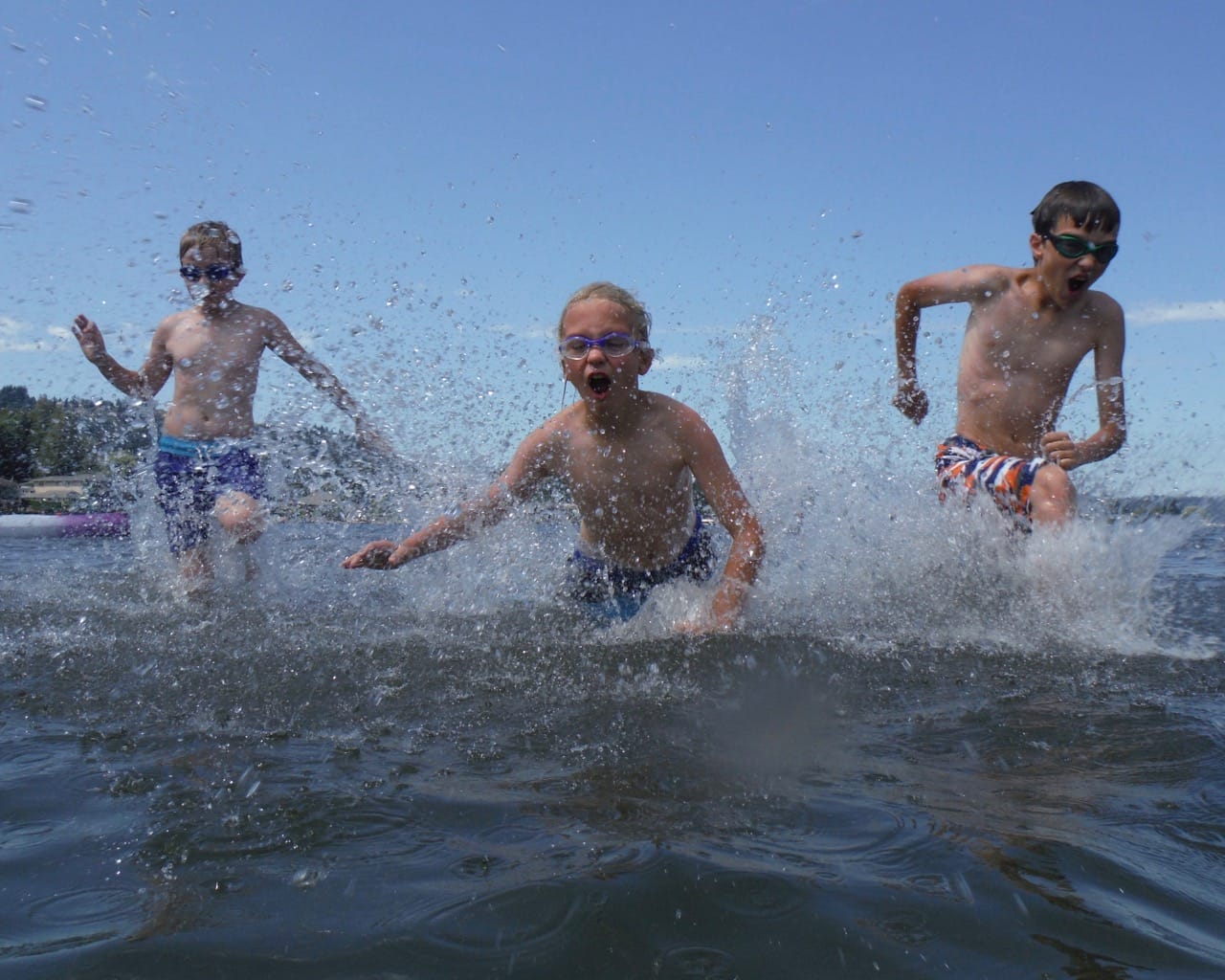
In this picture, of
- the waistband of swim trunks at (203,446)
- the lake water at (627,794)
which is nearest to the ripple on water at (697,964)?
the lake water at (627,794)

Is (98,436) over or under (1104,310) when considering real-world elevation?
under

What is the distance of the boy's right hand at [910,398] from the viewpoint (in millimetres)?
4906

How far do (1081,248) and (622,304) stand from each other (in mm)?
1977

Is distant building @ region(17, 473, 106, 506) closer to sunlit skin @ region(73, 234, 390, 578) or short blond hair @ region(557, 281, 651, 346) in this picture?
sunlit skin @ region(73, 234, 390, 578)

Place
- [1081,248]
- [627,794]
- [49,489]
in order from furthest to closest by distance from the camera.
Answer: [49,489] → [1081,248] → [627,794]

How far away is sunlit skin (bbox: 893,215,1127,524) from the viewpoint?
4.46m

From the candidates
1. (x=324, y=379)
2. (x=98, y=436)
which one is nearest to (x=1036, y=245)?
(x=324, y=379)

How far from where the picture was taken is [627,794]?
1964 millimetres

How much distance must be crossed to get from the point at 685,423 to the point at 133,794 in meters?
2.55

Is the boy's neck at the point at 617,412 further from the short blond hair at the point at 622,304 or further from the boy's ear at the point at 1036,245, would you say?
the boy's ear at the point at 1036,245

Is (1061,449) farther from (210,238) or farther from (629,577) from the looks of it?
(210,238)

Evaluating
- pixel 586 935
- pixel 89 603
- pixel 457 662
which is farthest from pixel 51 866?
pixel 89 603

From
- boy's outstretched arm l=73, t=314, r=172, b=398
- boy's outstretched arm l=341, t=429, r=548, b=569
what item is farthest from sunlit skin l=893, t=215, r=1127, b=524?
boy's outstretched arm l=73, t=314, r=172, b=398

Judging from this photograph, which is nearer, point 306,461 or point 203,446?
point 203,446
